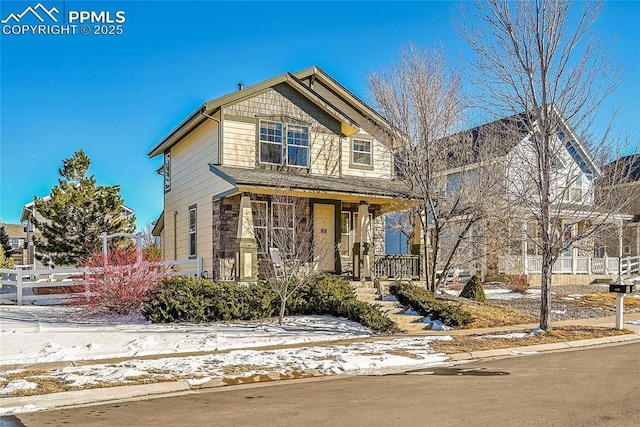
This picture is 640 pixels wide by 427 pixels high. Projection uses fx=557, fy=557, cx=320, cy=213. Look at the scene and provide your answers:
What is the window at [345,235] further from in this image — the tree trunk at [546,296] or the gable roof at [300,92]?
the tree trunk at [546,296]

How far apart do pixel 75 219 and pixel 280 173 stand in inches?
535

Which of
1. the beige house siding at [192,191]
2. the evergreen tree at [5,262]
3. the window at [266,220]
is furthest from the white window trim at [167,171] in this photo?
the evergreen tree at [5,262]

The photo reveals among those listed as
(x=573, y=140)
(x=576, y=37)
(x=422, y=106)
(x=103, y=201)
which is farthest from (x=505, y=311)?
(x=103, y=201)

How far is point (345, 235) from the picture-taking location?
20.5m

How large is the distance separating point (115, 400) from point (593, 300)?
59.0 ft

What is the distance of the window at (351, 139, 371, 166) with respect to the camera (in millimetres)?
21453

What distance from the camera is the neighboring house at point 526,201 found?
13625mm

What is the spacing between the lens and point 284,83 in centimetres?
1981

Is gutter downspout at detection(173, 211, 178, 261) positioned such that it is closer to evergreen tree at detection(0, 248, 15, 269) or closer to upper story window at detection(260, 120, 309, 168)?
upper story window at detection(260, 120, 309, 168)

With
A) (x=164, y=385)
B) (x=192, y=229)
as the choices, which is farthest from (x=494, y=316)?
(x=192, y=229)

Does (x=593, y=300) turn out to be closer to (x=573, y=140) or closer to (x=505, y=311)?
(x=505, y=311)

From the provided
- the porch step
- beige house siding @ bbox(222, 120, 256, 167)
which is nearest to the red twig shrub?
beige house siding @ bbox(222, 120, 256, 167)

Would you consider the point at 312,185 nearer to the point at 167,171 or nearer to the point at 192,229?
the point at 192,229

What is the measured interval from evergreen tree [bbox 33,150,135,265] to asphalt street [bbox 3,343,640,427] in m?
21.4
